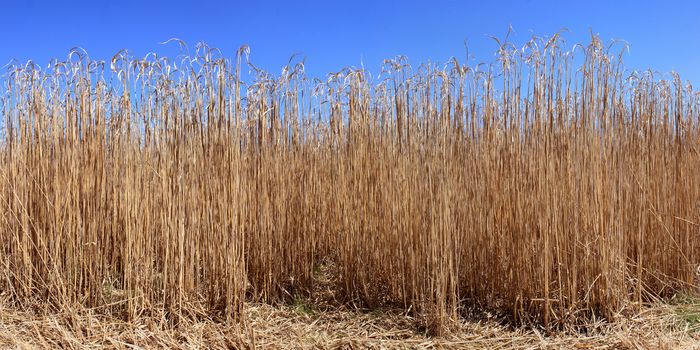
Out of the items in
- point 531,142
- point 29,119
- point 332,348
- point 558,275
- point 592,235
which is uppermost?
point 29,119

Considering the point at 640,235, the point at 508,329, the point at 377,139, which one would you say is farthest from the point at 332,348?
the point at 640,235

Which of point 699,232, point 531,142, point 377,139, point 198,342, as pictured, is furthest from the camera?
point 699,232

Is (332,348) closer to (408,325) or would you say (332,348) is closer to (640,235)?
(408,325)

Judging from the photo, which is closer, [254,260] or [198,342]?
[198,342]

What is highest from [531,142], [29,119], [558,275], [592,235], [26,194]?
[29,119]

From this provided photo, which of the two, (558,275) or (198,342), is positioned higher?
(558,275)

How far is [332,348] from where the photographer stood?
2168mm

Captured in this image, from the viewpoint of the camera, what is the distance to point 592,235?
2227mm

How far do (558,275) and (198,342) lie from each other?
155 centimetres

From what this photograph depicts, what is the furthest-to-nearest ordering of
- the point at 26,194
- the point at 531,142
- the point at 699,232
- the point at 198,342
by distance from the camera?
1. the point at 699,232
2. the point at 26,194
3. the point at 531,142
4. the point at 198,342

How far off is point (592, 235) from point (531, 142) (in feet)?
1.57

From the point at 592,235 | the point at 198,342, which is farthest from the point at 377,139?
the point at 198,342

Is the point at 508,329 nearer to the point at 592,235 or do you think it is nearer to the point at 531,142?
the point at 592,235

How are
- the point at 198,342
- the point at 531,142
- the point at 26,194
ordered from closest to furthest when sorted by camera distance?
the point at 198,342
the point at 531,142
the point at 26,194
